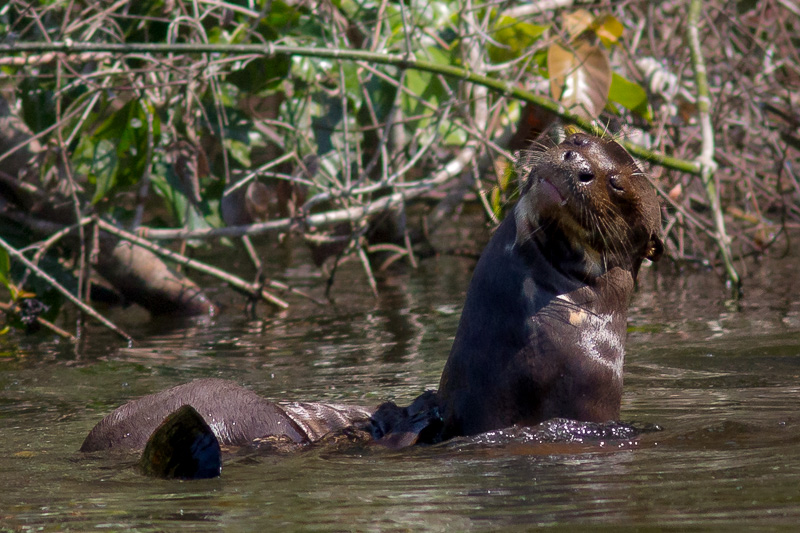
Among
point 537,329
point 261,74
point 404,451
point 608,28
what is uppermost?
point 608,28

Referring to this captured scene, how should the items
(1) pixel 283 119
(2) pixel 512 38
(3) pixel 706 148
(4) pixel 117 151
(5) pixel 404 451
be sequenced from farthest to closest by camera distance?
(1) pixel 283 119, (2) pixel 512 38, (3) pixel 706 148, (4) pixel 117 151, (5) pixel 404 451

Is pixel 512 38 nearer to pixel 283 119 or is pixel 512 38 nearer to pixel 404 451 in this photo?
pixel 283 119

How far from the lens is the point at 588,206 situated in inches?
131

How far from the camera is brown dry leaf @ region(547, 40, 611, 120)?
19.7ft

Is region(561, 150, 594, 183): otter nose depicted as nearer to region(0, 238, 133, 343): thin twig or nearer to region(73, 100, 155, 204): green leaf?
region(0, 238, 133, 343): thin twig

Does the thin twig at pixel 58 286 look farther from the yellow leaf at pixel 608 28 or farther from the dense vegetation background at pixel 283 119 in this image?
the yellow leaf at pixel 608 28

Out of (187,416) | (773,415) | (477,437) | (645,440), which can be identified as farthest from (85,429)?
(773,415)

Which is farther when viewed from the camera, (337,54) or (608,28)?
(608,28)

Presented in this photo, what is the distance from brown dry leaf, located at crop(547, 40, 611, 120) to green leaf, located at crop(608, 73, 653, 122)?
0.35 m

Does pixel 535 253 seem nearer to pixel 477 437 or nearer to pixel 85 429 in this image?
pixel 477 437

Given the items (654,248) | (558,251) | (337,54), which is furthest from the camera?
(337,54)

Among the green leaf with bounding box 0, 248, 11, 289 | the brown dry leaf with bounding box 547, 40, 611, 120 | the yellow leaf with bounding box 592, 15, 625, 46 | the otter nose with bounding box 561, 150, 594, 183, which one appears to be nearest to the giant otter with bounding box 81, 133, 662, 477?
the otter nose with bounding box 561, 150, 594, 183

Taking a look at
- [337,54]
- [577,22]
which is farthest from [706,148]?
[337,54]

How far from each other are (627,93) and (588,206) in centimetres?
335
